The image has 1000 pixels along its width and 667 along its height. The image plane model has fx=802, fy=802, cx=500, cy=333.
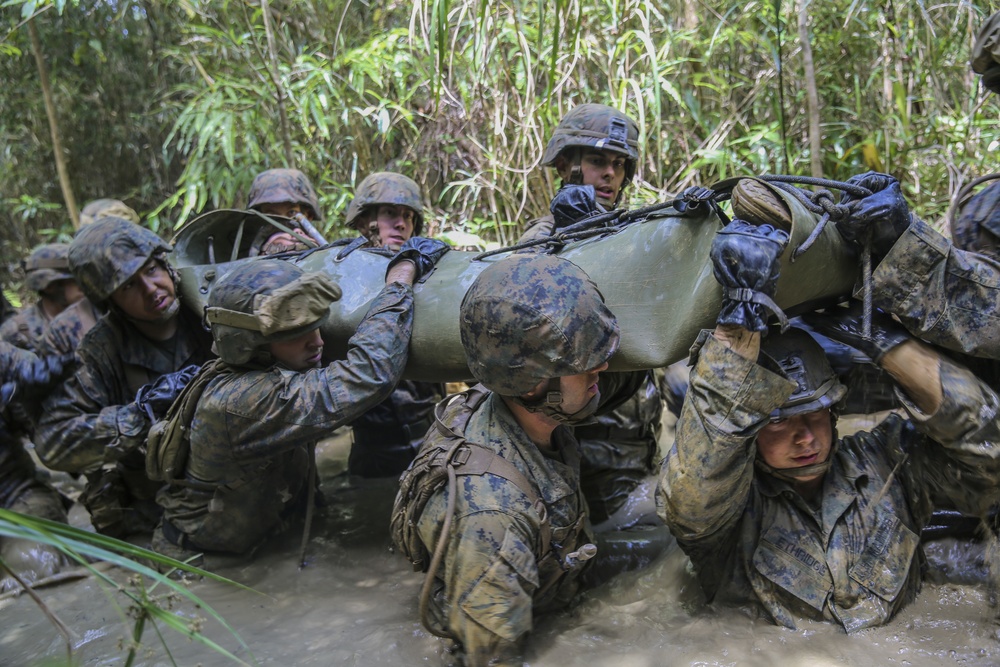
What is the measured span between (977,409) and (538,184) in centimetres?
389

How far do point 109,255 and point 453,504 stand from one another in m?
2.23

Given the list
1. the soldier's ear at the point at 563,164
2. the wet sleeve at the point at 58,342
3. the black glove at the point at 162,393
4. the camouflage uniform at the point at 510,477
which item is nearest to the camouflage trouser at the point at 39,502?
the wet sleeve at the point at 58,342

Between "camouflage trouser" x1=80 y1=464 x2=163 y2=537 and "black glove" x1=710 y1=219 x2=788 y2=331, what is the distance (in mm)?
3084

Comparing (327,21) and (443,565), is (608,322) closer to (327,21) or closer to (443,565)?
(443,565)

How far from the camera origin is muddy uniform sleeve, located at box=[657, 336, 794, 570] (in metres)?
2.25

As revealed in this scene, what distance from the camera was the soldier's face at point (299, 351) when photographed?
3090 mm

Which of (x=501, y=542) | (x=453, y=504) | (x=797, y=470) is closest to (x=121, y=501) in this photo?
(x=453, y=504)

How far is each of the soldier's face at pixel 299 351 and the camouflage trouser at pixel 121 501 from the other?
54.3 inches

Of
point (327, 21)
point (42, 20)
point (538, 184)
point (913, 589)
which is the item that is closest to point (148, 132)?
point (42, 20)

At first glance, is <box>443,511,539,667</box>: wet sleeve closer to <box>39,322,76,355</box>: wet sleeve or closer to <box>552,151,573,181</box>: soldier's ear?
<box>552,151,573,181</box>: soldier's ear

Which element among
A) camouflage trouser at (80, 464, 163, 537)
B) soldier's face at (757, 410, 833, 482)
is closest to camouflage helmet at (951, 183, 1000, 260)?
soldier's face at (757, 410, 833, 482)

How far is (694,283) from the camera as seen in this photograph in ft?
7.69

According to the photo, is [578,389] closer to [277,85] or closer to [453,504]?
[453,504]

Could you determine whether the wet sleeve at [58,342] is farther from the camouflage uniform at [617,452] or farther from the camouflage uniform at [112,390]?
the camouflage uniform at [617,452]
